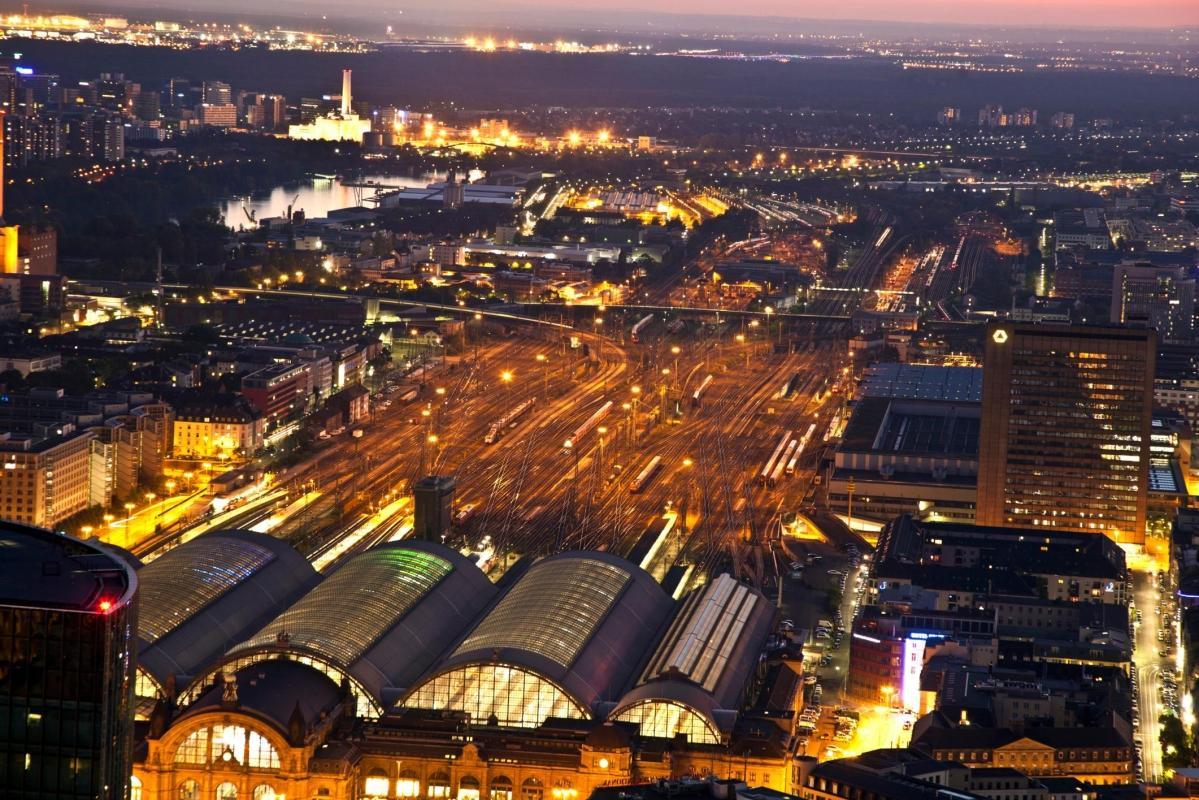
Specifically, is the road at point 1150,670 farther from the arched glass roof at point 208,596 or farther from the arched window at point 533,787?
the arched glass roof at point 208,596

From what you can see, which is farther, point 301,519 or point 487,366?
point 487,366

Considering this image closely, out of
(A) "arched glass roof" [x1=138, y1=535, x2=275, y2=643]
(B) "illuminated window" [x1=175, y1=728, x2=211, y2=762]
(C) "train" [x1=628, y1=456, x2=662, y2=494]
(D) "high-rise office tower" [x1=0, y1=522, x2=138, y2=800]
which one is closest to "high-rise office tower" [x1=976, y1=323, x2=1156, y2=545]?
(C) "train" [x1=628, y1=456, x2=662, y2=494]

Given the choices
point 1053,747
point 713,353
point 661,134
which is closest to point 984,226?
point 713,353

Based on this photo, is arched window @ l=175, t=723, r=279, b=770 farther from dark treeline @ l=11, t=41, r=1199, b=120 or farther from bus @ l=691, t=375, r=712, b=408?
dark treeline @ l=11, t=41, r=1199, b=120

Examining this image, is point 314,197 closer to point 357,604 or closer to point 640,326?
point 640,326

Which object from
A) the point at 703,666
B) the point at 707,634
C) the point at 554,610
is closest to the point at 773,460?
the point at 707,634

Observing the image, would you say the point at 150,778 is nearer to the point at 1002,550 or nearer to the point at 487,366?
the point at 1002,550
